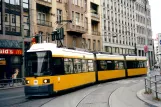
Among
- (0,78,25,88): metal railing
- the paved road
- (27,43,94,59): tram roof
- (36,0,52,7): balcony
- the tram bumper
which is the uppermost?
(36,0,52,7): balcony

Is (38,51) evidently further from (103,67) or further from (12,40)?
(12,40)

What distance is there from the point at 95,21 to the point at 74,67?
1514 inches

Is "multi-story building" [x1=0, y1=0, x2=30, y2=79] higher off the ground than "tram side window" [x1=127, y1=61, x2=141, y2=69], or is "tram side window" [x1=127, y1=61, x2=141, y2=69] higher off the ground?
"multi-story building" [x1=0, y1=0, x2=30, y2=79]

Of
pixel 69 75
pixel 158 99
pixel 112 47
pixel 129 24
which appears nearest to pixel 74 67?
pixel 69 75

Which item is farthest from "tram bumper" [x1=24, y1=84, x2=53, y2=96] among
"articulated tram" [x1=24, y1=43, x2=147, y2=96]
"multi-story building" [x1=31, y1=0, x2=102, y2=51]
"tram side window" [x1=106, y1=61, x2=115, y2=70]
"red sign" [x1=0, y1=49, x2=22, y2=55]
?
"multi-story building" [x1=31, y1=0, x2=102, y2=51]

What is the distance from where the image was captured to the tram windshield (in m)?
16.3

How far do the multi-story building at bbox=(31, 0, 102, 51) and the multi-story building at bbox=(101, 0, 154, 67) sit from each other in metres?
3.11

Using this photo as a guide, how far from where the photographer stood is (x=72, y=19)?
4575 centimetres

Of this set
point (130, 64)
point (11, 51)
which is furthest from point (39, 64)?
point (130, 64)

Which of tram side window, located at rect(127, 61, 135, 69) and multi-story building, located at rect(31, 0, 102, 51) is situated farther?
multi-story building, located at rect(31, 0, 102, 51)

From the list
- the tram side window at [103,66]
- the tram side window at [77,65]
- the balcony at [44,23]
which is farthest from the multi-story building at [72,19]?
the tram side window at [77,65]

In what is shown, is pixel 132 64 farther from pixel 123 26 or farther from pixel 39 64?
pixel 123 26

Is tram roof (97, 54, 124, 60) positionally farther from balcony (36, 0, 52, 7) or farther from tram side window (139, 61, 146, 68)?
balcony (36, 0, 52, 7)

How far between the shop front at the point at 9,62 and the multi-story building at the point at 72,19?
14.5ft
